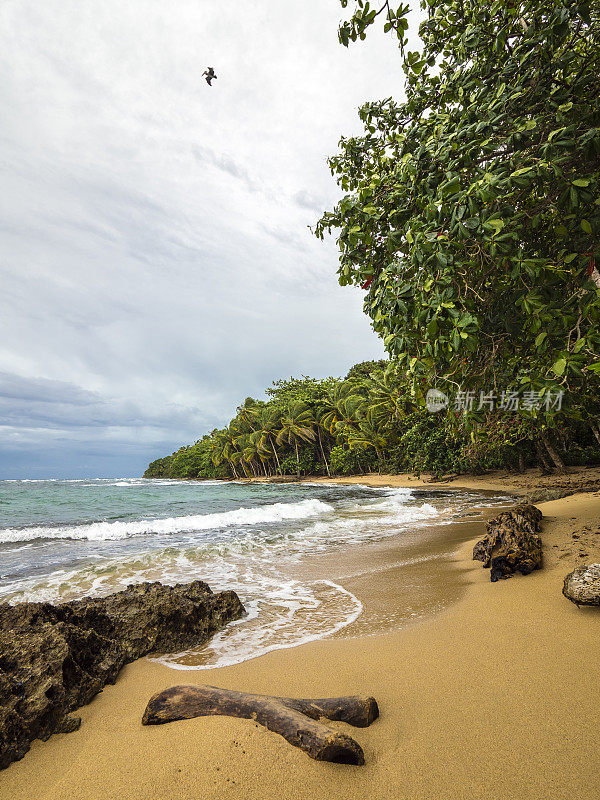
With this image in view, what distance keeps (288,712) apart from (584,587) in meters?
2.61

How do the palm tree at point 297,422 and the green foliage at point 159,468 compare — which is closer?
the palm tree at point 297,422

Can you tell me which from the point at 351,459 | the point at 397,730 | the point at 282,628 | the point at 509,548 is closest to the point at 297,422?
the point at 351,459

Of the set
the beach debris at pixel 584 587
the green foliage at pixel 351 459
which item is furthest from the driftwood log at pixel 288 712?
the green foliage at pixel 351 459

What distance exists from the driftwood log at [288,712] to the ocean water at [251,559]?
1072mm

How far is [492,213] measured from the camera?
334 centimetres

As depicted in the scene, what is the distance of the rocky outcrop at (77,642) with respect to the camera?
223cm

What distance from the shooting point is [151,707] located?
87.0 inches

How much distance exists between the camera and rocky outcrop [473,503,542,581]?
445cm

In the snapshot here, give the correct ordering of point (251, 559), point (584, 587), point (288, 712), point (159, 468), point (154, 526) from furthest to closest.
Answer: point (159, 468) → point (154, 526) → point (251, 559) → point (584, 587) → point (288, 712)

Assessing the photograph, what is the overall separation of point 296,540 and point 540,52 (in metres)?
9.20

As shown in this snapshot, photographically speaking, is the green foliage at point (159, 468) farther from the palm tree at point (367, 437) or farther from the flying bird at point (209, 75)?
the flying bird at point (209, 75)
